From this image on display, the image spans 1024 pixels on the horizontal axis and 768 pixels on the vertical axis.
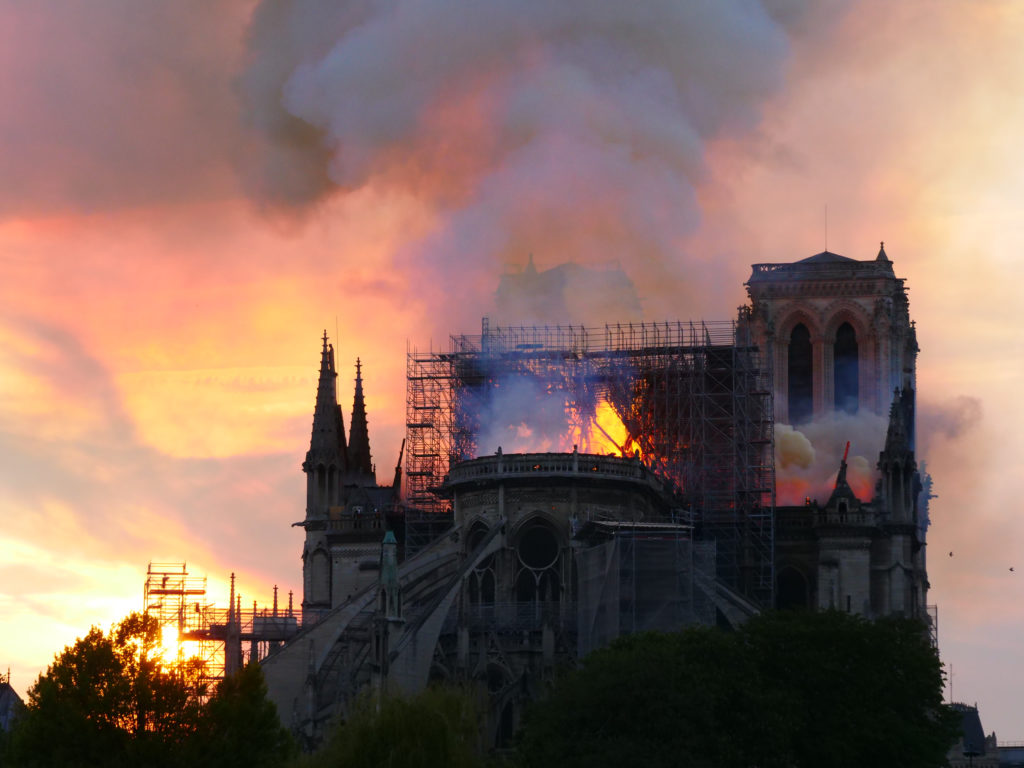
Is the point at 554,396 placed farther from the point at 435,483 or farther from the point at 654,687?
the point at 654,687

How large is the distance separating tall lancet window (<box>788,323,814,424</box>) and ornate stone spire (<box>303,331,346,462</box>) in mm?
25599

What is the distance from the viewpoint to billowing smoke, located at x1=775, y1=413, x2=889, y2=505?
125 meters

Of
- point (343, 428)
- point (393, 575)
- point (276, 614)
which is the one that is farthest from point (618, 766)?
point (343, 428)

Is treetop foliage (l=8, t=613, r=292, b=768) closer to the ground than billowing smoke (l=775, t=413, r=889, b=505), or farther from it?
closer to the ground

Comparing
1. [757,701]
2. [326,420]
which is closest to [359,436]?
[326,420]

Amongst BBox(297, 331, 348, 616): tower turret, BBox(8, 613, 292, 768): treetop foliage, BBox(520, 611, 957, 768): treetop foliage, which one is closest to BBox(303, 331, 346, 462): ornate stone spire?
BBox(297, 331, 348, 616): tower turret

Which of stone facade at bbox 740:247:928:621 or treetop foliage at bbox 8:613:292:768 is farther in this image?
stone facade at bbox 740:247:928:621

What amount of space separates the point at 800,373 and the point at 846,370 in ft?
8.28

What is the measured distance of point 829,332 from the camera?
432ft

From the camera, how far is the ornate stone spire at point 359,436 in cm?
13125

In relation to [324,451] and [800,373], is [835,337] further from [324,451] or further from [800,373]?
[324,451]

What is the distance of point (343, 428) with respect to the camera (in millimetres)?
128000

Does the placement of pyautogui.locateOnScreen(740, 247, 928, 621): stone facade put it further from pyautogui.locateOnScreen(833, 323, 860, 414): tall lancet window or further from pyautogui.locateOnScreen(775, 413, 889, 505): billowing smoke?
pyautogui.locateOnScreen(775, 413, 889, 505): billowing smoke

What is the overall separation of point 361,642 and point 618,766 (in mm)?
24926
